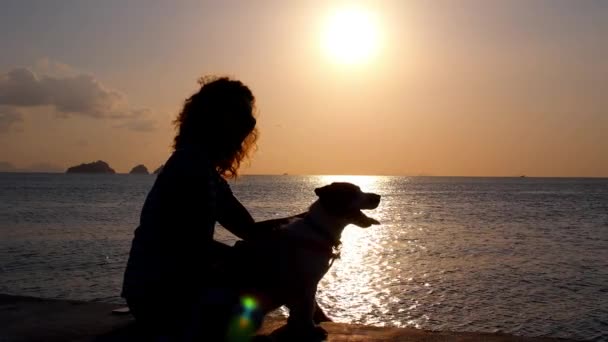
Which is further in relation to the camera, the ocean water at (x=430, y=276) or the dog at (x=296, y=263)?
the ocean water at (x=430, y=276)

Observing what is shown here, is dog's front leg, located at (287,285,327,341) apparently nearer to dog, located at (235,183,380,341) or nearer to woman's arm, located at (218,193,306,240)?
dog, located at (235,183,380,341)

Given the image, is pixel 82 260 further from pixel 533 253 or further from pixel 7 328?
pixel 533 253

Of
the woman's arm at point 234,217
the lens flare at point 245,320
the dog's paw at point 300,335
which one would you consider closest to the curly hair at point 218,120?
the woman's arm at point 234,217

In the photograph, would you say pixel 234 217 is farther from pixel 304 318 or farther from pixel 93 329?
pixel 93 329

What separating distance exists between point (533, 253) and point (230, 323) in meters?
17.4

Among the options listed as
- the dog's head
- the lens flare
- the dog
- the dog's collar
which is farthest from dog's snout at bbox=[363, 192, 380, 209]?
the lens flare

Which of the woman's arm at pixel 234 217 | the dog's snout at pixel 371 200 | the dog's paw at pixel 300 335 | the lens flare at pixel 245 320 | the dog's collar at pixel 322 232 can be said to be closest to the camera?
the lens flare at pixel 245 320

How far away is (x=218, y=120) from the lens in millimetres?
3648

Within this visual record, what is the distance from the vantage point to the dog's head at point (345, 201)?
190 inches

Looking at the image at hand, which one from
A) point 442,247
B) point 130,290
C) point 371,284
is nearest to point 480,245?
point 442,247

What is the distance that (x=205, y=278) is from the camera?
3602 mm

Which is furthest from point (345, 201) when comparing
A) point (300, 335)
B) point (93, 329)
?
point (93, 329)

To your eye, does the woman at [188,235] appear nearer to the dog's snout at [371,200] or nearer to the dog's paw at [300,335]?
the dog's paw at [300,335]

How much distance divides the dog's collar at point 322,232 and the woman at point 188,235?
1036mm
